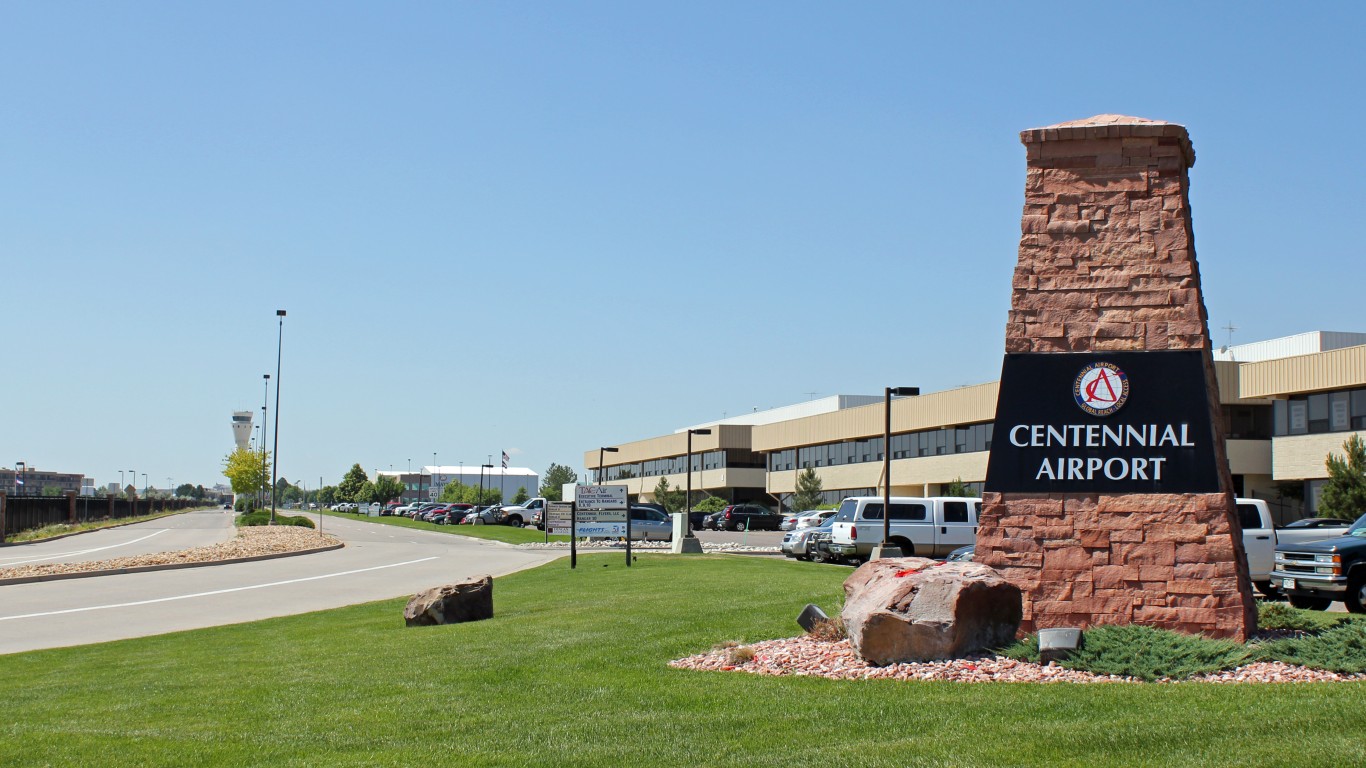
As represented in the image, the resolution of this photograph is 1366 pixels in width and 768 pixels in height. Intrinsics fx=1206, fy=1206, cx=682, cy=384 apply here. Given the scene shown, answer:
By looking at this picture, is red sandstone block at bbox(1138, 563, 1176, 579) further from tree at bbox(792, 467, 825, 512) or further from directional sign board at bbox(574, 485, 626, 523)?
tree at bbox(792, 467, 825, 512)

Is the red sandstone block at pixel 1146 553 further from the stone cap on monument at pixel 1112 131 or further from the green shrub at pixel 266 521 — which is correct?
the green shrub at pixel 266 521

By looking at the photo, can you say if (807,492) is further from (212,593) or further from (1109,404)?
(1109,404)

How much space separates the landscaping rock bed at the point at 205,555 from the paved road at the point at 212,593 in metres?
1.01

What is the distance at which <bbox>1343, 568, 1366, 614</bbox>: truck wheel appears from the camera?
17844 millimetres

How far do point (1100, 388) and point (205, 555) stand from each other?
2891 centimetres

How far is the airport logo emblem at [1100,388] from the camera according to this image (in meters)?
11.4

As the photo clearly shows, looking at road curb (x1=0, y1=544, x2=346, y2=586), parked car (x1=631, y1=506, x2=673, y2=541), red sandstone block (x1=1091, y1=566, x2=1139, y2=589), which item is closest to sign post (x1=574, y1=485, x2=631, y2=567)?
road curb (x1=0, y1=544, x2=346, y2=586)

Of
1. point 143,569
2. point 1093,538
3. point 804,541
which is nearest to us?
point 1093,538

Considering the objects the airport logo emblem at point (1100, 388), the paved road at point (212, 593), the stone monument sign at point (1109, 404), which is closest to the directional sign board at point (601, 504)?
the paved road at point (212, 593)

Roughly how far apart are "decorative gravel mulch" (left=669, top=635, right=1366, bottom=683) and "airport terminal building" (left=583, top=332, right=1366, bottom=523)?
62.3ft

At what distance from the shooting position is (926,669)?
9555 mm

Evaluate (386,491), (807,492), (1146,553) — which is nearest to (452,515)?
(807,492)

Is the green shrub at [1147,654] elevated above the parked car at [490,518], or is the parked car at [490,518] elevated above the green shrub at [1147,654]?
the green shrub at [1147,654]

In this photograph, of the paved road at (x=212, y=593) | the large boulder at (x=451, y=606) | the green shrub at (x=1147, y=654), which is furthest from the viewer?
the paved road at (x=212, y=593)
